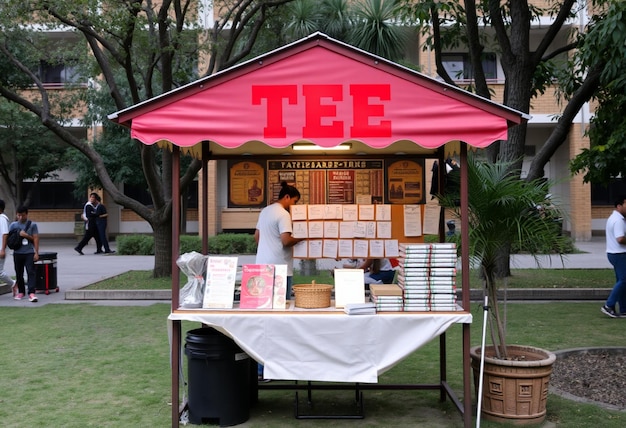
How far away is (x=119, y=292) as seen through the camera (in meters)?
13.0

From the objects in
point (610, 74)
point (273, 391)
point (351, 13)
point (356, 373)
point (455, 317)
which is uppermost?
point (351, 13)

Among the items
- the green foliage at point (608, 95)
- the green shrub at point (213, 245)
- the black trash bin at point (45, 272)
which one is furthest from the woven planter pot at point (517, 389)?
the green shrub at point (213, 245)

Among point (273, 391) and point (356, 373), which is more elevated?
point (356, 373)

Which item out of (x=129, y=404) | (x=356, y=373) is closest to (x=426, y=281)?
(x=356, y=373)

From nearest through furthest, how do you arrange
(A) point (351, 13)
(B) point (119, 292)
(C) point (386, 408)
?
(C) point (386, 408)
(B) point (119, 292)
(A) point (351, 13)

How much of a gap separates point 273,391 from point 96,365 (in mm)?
2389

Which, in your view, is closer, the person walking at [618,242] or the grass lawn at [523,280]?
the person walking at [618,242]

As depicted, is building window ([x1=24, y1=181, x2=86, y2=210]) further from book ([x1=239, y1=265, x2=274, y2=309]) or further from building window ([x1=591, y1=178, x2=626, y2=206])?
book ([x1=239, y1=265, x2=274, y2=309])

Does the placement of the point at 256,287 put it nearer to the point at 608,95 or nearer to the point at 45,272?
the point at 608,95

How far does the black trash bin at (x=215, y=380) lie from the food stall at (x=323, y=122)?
0.78 ft

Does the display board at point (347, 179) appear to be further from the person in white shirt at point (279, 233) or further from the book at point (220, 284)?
the book at point (220, 284)

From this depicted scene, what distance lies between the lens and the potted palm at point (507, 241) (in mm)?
5535

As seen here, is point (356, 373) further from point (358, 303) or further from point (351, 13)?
point (351, 13)

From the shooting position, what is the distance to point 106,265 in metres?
19.4
